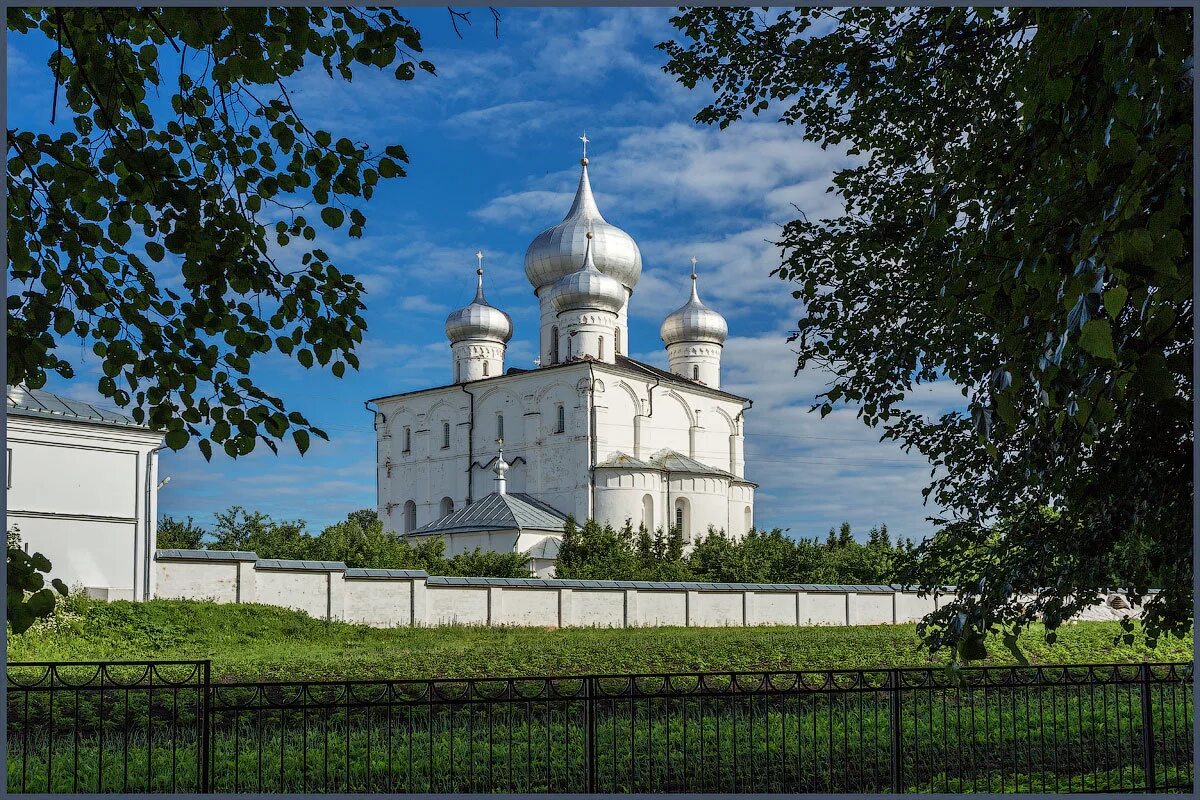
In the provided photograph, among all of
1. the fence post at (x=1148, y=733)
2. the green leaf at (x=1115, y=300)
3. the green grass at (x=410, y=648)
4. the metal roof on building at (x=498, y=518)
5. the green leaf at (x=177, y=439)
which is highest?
the green leaf at (x=1115, y=300)

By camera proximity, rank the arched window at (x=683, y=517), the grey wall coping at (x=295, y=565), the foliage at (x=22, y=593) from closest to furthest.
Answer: the foliage at (x=22, y=593)
the grey wall coping at (x=295, y=565)
the arched window at (x=683, y=517)

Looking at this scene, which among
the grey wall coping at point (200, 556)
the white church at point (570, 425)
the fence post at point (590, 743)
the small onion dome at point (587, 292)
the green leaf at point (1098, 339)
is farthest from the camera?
the small onion dome at point (587, 292)

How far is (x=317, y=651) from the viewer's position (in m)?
14.8

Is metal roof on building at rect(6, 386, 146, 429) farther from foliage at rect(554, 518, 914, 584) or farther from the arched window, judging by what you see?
→ the arched window

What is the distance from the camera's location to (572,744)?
8.56m

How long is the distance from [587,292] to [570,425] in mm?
5432

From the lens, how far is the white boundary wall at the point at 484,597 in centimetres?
1752

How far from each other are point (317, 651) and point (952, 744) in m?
9.04

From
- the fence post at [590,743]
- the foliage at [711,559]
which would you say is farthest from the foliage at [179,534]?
the fence post at [590,743]

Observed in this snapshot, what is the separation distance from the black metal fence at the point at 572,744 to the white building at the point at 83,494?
727 cm

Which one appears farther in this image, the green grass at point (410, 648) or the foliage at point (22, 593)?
the green grass at point (410, 648)

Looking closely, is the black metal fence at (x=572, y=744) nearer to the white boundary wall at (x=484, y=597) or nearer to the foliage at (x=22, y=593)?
the foliage at (x=22, y=593)

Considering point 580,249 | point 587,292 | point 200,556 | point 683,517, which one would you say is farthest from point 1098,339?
point 580,249

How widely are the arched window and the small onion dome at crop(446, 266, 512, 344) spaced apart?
37.7 ft
